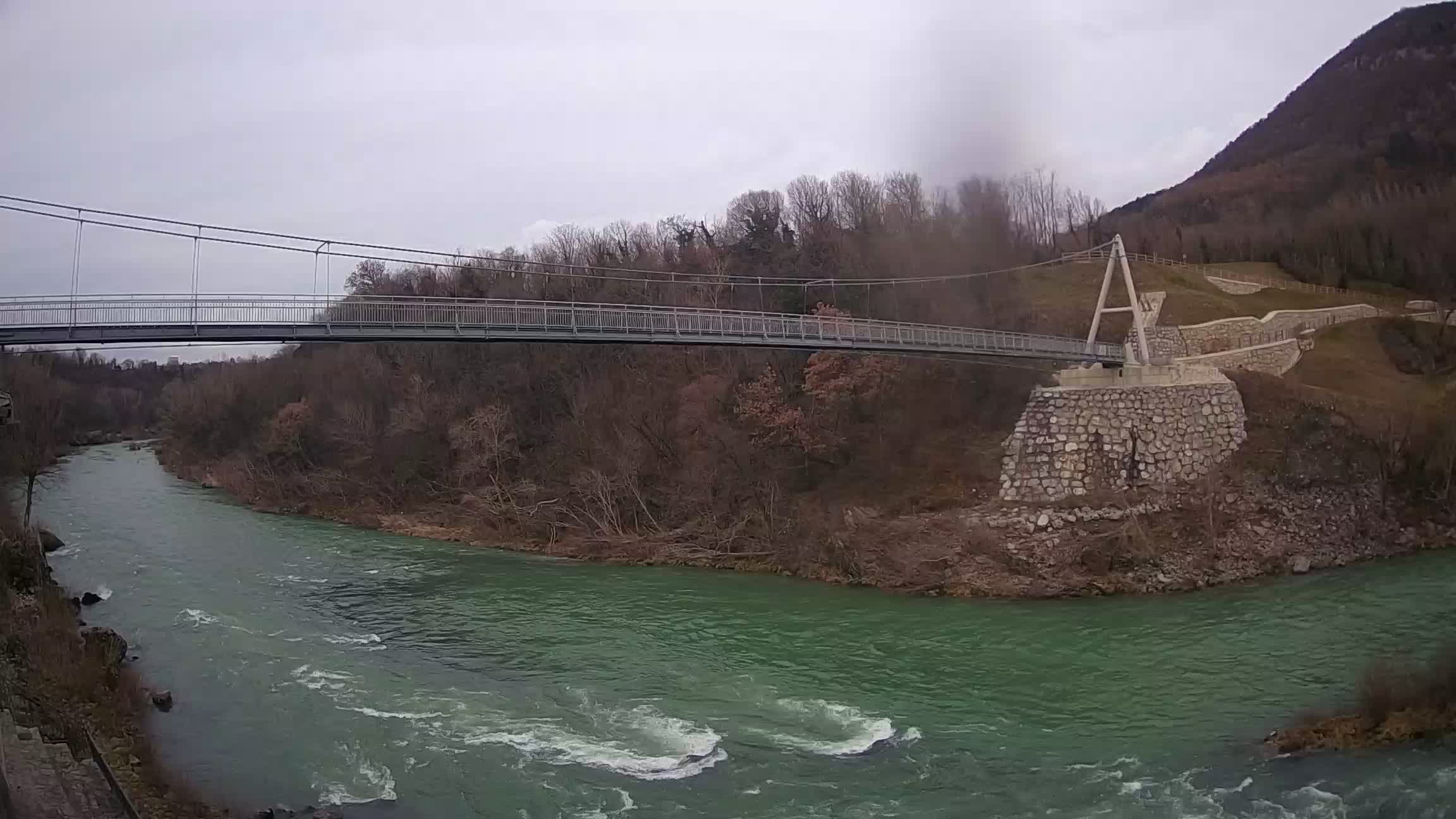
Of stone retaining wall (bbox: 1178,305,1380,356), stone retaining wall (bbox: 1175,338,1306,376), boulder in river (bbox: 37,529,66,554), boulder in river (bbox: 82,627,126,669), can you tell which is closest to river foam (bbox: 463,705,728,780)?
boulder in river (bbox: 82,627,126,669)

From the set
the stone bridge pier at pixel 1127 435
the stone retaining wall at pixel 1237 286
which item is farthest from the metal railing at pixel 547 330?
the stone retaining wall at pixel 1237 286

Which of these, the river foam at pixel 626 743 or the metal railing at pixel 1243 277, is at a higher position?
the metal railing at pixel 1243 277

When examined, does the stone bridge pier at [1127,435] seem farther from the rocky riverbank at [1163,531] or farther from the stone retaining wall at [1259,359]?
the stone retaining wall at [1259,359]

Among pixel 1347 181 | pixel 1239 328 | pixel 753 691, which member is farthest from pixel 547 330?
pixel 1347 181

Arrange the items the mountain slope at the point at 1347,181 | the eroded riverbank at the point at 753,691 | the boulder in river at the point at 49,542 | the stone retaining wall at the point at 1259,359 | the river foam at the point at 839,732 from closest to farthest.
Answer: the eroded riverbank at the point at 753,691
the river foam at the point at 839,732
the stone retaining wall at the point at 1259,359
the boulder in river at the point at 49,542
the mountain slope at the point at 1347,181

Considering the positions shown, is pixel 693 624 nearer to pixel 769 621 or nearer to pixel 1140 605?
pixel 769 621

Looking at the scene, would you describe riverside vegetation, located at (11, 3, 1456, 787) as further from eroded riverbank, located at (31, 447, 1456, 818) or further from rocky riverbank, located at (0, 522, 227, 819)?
eroded riverbank, located at (31, 447, 1456, 818)
